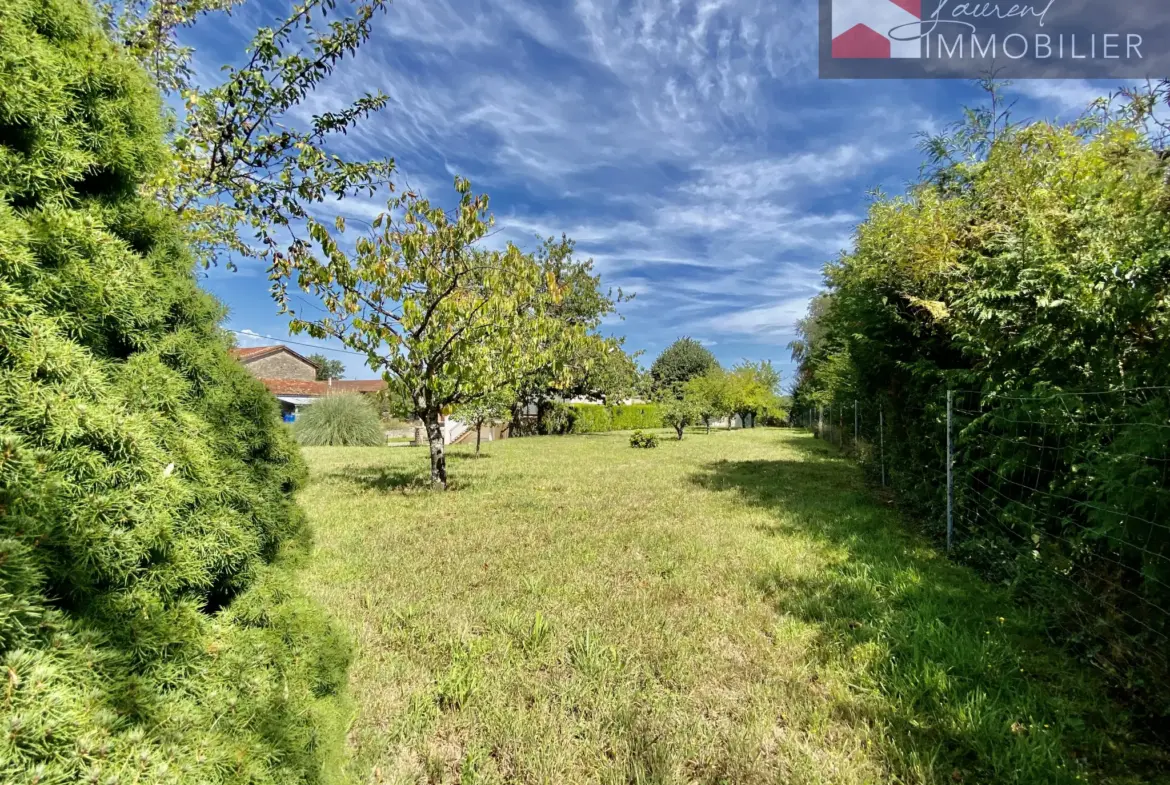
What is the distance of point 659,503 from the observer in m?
7.17

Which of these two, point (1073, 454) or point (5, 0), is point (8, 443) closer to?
point (5, 0)

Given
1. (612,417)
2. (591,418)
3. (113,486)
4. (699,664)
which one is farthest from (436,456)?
(612,417)

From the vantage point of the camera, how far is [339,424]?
67.3ft

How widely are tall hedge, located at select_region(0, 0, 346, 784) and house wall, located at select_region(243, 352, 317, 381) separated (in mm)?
41682

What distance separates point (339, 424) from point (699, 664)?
21.0 metres

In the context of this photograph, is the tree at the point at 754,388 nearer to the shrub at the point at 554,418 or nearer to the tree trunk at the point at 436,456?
the shrub at the point at 554,418

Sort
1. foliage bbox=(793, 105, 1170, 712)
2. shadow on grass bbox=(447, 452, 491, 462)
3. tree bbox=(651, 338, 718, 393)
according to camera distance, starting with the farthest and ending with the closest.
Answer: tree bbox=(651, 338, 718, 393) < shadow on grass bbox=(447, 452, 491, 462) < foliage bbox=(793, 105, 1170, 712)

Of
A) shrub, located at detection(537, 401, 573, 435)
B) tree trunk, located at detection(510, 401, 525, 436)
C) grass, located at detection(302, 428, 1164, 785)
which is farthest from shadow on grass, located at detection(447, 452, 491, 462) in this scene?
shrub, located at detection(537, 401, 573, 435)

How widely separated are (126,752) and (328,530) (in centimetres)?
523

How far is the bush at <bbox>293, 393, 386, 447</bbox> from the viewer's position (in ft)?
66.5

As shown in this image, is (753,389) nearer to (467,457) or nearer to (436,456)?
(467,457)

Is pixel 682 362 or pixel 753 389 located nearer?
pixel 753 389

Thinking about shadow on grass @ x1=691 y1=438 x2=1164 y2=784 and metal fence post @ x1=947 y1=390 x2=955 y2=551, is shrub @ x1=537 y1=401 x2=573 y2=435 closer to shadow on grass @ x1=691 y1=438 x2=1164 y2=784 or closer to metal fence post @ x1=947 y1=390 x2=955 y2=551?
metal fence post @ x1=947 y1=390 x2=955 y2=551

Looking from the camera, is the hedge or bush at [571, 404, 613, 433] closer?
bush at [571, 404, 613, 433]
